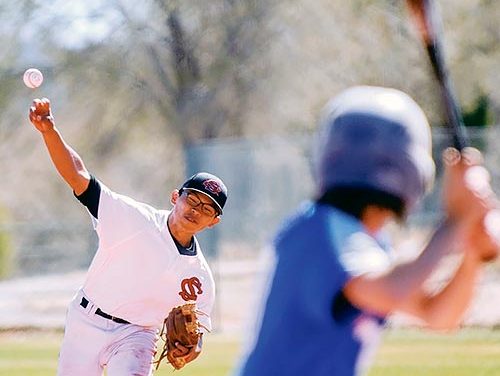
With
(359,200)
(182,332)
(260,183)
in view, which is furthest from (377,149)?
(260,183)

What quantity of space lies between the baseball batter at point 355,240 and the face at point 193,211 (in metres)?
4.63

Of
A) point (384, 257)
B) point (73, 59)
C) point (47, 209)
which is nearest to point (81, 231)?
point (73, 59)

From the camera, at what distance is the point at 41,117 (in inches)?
318

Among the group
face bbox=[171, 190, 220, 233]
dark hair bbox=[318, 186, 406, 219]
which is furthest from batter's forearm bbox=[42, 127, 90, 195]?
dark hair bbox=[318, 186, 406, 219]

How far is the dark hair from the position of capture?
11.4 ft

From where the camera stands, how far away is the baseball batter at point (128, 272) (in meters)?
8.03

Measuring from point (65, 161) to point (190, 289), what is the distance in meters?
1.03

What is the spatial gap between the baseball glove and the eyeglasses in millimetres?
539

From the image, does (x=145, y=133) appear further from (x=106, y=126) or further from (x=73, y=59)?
(x=73, y=59)

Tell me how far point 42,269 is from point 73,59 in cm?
582

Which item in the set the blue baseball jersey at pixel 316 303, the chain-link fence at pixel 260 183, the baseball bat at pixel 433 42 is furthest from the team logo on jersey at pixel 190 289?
the chain-link fence at pixel 260 183

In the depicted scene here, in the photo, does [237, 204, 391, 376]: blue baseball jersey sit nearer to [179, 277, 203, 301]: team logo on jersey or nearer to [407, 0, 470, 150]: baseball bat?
[407, 0, 470, 150]: baseball bat

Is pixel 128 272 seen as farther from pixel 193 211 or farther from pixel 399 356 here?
pixel 399 356

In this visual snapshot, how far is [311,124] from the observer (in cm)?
3378
